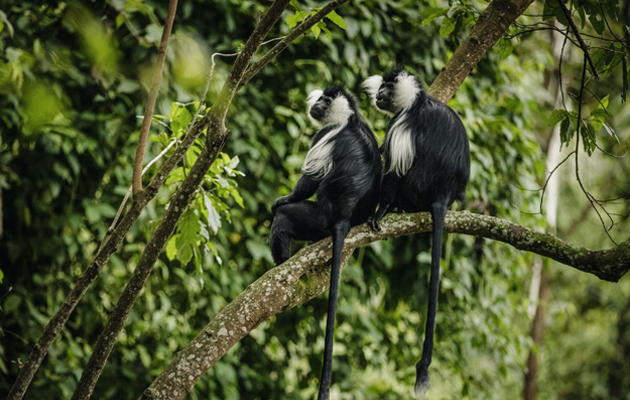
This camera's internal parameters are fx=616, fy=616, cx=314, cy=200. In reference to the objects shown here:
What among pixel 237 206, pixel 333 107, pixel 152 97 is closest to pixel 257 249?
pixel 237 206

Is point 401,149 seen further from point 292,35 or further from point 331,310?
point 292,35

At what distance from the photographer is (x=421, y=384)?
1674mm

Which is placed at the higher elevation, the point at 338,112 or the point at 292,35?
the point at 338,112

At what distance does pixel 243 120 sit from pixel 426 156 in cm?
93

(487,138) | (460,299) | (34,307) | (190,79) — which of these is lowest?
(190,79)

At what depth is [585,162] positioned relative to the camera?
6434 mm

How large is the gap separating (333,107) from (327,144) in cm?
18

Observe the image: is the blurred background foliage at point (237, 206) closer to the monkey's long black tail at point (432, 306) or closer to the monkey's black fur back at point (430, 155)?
the monkey's black fur back at point (430, 155)

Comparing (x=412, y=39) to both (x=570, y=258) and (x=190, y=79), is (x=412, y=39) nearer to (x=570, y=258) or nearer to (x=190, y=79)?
(x=570, y=258)

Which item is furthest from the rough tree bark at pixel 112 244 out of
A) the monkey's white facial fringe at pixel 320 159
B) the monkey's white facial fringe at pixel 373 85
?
the monkey's white facial fringe at pixel 373 85

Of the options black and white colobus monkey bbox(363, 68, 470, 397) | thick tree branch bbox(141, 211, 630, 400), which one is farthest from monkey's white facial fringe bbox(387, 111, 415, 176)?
thick tree branch bbox(141, 211, 630, 400)

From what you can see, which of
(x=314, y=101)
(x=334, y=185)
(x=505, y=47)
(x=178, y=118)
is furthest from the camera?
(x=314, y=101)

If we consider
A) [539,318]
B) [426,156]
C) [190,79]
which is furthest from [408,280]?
[539,318]

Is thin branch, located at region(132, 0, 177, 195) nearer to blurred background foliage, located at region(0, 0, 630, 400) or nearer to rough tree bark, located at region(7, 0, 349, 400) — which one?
rough tree bark, located at region(7, 0, 349, 400)
